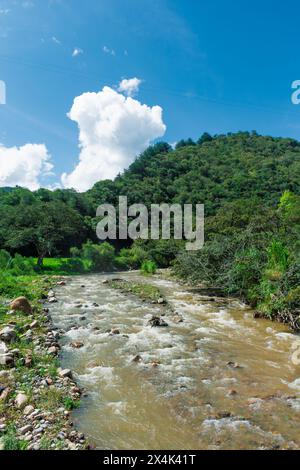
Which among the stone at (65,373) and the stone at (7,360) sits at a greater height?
the stone at (7,360)

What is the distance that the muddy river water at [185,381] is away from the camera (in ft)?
16.5

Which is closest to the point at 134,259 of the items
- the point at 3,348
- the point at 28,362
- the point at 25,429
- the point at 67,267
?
the point at 67,267

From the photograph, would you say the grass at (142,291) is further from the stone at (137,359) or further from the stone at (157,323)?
the stone at (137,359)

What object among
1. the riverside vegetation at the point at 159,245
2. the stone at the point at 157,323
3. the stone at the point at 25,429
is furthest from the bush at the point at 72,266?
the stone at the point at 25,429

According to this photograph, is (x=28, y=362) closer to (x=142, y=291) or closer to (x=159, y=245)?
(x=142, y=291)

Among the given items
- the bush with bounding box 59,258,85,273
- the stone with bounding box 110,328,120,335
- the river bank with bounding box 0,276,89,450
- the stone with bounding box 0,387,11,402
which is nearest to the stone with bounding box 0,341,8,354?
the river bank with bounding box 0,276,89,450

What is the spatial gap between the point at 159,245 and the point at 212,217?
1120cm

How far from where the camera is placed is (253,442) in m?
4.81

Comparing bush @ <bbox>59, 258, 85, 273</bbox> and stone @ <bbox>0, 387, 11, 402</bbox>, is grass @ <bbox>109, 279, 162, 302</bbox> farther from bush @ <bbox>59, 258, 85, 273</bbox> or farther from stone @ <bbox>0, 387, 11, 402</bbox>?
bush @ <bbox>59, 258, 85, 273</bbox>

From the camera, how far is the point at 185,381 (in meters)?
6.97

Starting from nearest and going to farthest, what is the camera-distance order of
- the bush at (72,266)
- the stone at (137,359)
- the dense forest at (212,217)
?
the stone at (137,359) → the dense forest at (212,217) → the bush at (72,266)

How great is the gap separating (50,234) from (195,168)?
5844 centimetres

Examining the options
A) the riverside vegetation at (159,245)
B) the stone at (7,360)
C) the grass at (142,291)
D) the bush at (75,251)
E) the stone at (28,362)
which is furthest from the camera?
the bush at (75,251)

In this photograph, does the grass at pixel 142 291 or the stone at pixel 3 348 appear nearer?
the stone at pixel 3 348
